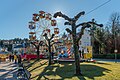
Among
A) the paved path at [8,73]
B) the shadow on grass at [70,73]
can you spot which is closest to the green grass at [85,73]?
the shadow on grass at [70,73]

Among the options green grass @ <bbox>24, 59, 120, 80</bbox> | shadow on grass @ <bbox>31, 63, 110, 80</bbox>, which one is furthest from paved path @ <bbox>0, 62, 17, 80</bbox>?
shadow on grass @ <bbox>31, 63, 110, 80</bbox>

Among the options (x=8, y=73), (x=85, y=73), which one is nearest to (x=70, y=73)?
(x=85, y=73)

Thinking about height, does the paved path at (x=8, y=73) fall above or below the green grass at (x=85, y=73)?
below

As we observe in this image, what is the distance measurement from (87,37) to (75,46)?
178 ft

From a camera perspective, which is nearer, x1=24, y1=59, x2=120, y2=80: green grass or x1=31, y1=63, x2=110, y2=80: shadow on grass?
x1=24, y1=59, x2=120, y2=80: green grass

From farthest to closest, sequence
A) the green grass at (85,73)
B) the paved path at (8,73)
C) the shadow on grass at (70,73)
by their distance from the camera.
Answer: the paved path at (8,73), the shadow on grass at (70,73), the green grass at (85,73)

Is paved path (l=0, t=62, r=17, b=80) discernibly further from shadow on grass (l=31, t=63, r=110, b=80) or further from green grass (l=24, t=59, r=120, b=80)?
shadow on grass (l=31, t=63, r=110, b=80)

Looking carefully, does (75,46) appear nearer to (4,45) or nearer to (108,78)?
(108,78)

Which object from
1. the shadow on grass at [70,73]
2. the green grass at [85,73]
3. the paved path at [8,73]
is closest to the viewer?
the green grass at [85,73]

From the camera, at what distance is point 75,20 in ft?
70.8

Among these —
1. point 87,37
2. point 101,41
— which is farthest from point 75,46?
point 101,41

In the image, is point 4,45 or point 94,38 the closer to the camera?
point 94,38

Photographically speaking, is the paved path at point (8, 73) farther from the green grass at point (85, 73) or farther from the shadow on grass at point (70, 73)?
the shadow on grass at point (70, 73)

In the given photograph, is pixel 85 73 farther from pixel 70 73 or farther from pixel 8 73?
pixel 8 73
